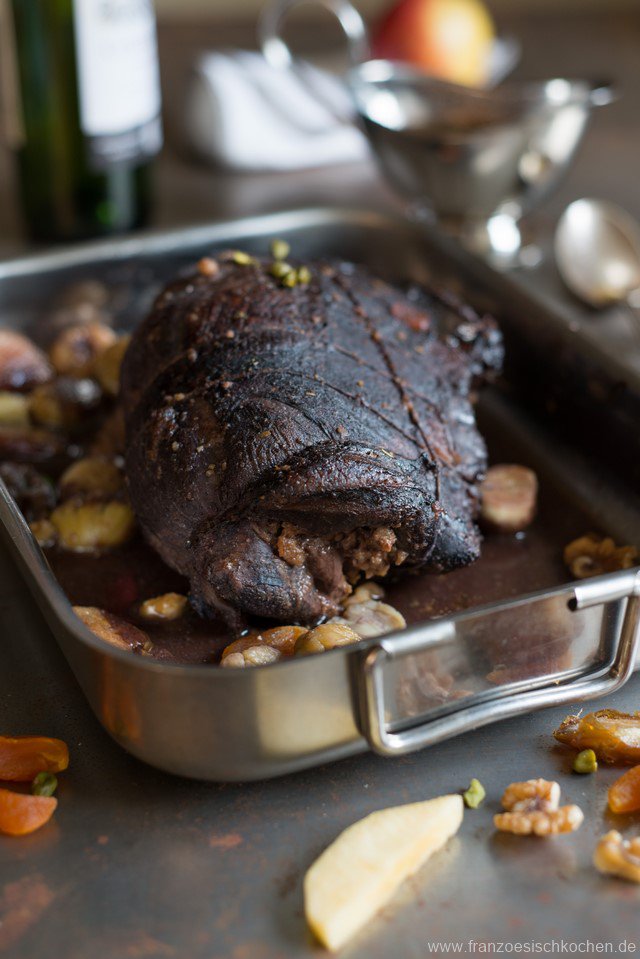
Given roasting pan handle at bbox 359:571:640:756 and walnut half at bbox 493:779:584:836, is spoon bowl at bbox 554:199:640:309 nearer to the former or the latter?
roasting pan handle at bbox 359:571:640:756

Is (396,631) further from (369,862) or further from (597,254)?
(597,254)

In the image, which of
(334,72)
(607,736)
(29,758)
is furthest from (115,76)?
(607,736)

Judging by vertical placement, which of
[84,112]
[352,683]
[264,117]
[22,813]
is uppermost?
[84,112]

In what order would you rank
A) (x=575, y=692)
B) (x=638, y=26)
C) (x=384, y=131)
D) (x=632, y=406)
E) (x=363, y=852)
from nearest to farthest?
(x=363, y=852) → (x=575, y=692) → (x=632, y=406) → (x=384, y=131) → (x=638, y=26)

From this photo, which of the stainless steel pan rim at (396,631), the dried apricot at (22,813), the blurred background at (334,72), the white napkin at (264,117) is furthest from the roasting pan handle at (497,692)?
the white napkin at (264,117)

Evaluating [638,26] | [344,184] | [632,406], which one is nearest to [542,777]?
[632,406]

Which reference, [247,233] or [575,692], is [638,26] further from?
[575,692]

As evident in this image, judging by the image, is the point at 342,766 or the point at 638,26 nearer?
the point at 342,766
